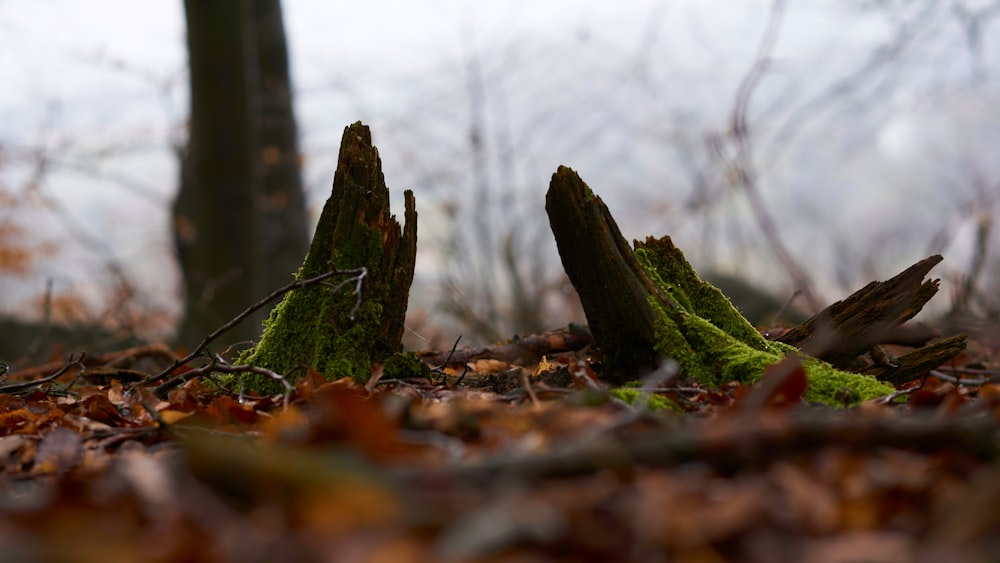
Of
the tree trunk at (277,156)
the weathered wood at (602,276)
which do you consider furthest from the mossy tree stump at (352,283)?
the tree trunk at (277,156)

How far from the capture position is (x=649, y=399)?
2.36 meters

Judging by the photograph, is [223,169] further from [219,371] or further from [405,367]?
[219,371]

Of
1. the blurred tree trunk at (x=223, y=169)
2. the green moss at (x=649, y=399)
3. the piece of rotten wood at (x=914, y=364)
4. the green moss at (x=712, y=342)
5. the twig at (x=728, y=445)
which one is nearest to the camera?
the twig at (x=728, y=445)

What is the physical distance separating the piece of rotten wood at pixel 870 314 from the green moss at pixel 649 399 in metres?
0.91

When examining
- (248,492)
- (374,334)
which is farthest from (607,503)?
(374,334)

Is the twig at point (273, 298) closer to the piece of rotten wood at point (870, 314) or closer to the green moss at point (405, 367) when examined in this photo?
the green moss at point (405, 367)

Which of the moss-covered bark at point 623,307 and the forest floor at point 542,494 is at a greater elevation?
the moss-covered bark at point 623,307

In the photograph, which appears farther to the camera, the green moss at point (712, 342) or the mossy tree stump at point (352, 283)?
the mossy tree stump at point (352, 283)

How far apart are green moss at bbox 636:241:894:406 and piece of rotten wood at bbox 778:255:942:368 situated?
17 cm

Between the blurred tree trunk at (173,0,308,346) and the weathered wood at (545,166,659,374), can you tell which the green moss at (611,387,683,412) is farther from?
the blurred tree trunk at (173,0,308,346)

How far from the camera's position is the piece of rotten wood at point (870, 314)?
10.1 ft

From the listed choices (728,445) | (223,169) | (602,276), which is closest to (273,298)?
(602,276)

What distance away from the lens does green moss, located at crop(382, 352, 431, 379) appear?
3.23 m

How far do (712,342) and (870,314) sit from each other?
699 mm
